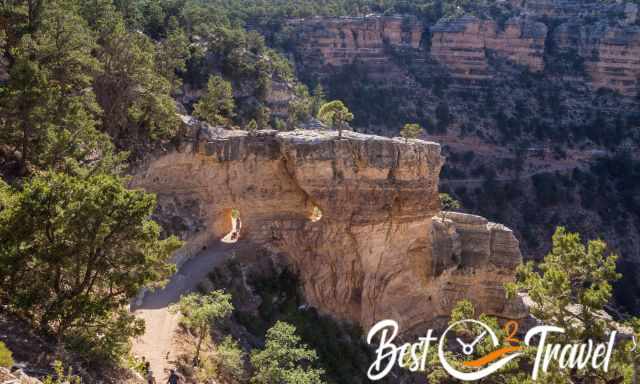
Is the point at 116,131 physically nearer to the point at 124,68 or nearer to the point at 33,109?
the point at 124,68

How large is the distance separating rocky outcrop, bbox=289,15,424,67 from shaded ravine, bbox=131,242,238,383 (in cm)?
6624

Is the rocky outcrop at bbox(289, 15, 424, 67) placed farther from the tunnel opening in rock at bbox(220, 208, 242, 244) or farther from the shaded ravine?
the shaded ravine

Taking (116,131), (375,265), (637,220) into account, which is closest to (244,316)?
(375,265)

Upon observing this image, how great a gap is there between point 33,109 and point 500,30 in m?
87.8

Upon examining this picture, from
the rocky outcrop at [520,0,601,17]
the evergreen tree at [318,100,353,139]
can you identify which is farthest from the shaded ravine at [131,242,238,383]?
the rocky outcrop at [520,0,601,17]

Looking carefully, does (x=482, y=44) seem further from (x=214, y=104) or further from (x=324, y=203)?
(x=324, y=203)

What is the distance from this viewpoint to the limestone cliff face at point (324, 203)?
107 ft

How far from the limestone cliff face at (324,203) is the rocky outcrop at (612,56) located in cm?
6987

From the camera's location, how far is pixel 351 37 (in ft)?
318

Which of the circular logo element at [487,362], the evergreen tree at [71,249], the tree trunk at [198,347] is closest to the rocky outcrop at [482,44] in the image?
the circular logo element at [487,362]

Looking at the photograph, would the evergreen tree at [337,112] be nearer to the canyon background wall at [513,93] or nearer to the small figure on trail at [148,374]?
the small figure on trail at [148,374]

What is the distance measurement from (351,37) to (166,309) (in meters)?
77.4

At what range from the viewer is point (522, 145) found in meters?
86.1

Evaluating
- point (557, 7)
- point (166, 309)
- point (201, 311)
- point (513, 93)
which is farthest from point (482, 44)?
point (201, 311)
